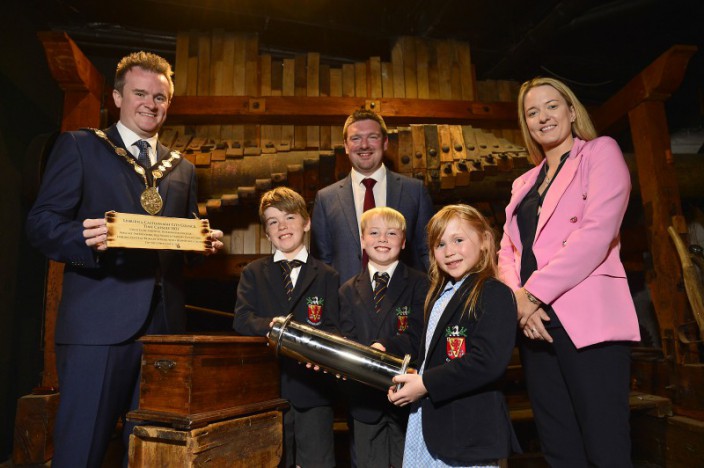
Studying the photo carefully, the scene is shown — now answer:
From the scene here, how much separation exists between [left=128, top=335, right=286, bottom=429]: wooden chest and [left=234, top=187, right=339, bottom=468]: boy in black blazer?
0.86ft

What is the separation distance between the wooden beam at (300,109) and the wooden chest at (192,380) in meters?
3.40

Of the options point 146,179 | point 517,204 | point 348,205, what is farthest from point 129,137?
point 517,204

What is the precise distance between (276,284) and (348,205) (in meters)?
0.89

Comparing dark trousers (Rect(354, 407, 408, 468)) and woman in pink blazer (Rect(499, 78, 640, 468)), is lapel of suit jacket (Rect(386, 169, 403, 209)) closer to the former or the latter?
woman in pink blazer (Rect(499, 78, 640, 468))

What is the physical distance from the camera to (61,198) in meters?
2.40

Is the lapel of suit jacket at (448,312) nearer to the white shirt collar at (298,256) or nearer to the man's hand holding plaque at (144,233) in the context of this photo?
the white shirt collar at (298,256)

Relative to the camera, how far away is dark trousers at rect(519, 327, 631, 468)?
195cm

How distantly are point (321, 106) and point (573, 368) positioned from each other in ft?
13.3

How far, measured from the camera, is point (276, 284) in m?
2.90

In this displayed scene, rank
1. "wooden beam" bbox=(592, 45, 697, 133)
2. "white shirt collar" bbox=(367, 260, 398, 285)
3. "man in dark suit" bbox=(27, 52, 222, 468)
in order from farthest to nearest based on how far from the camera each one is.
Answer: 1. "wooden beam" bbox=(592, 45, 697, 133)
2. "white shirt collar" bbox=(367, 260, 398, 285)
3. "man in dark suit" bbox=(27, 52, 222, 468)

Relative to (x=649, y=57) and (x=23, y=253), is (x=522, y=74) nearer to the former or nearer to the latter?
(x=649, y=57)

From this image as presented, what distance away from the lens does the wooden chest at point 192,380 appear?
2.26 m

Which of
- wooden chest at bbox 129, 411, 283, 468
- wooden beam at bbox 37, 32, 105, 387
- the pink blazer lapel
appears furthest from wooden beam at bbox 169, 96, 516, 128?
wooden chest at bbox 129, 411, 283, 468

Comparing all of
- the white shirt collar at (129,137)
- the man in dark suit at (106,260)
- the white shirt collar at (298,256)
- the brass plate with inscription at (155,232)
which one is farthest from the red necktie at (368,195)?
the white shirt collar at (129,137)
